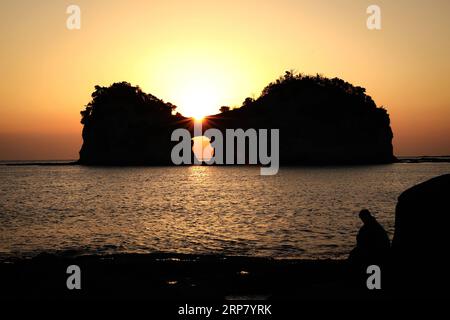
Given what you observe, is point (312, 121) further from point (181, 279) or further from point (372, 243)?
point (372, 243)

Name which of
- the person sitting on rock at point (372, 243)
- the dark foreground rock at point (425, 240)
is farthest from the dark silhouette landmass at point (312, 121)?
the dark foreground rock at point (425, 240)

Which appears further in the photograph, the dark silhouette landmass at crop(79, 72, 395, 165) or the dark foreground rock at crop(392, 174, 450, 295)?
the dark silhouette landmass at crop(79, 72, 395, 165)

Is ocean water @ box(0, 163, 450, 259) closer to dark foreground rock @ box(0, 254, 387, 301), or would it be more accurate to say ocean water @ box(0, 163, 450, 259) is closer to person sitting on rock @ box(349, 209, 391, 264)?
dark foreground rock @ box(0, 254, 387, 301)

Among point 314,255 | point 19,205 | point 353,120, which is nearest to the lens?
point 314,255

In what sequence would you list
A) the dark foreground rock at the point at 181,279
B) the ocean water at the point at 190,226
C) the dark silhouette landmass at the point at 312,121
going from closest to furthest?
the dark foreground rock at the point at 181,279
the ocean water at the point at 190,226
the dark silhouette landmass at the point at 312,121

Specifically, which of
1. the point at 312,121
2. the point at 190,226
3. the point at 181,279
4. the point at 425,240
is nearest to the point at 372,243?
the point at 425,240

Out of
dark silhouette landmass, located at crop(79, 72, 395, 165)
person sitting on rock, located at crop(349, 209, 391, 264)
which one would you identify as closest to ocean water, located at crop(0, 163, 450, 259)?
person sitting on rock, located at crop(349, 209, 391, 264)

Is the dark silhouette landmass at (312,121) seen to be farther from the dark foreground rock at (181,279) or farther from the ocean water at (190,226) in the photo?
the dark foreground rock at (181,279)

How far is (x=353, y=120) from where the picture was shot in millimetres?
184125

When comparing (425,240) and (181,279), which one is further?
(181,279)

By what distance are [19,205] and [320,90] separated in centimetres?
15251
